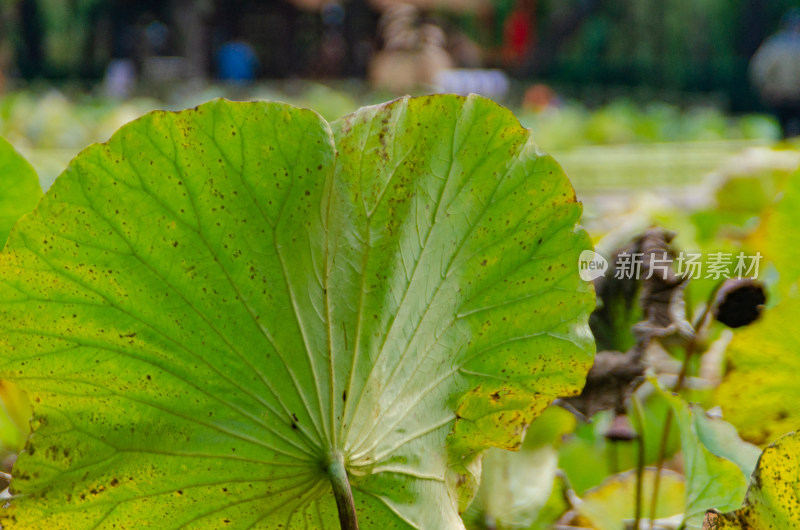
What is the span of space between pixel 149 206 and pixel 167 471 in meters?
0.06

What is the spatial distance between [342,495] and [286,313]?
0.04 meters

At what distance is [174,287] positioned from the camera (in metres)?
0.18

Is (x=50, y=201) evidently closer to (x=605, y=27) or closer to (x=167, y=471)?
(x=167, y=471)

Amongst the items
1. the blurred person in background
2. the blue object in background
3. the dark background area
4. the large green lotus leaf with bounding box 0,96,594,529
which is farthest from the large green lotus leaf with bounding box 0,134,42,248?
the dark background area

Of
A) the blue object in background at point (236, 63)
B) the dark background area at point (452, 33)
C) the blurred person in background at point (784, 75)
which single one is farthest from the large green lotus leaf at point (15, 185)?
the dark background area at point (452, 33)

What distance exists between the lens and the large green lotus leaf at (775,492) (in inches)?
7.1

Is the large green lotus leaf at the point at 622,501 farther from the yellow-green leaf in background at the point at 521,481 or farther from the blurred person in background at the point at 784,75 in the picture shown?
the blurred person in background at the point at 784,75

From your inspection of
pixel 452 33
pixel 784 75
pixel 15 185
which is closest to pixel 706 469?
pixel 15 185

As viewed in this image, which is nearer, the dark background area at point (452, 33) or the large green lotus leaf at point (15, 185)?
the large green lotus leaf at point (15, 185)

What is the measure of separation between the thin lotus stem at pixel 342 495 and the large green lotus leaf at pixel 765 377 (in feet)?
0.42

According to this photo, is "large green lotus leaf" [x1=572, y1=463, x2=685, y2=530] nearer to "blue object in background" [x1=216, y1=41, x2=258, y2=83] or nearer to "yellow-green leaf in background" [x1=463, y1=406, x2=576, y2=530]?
"yellow-green leaf in background" [x1=463, y1=406, x2=576, y2=530]

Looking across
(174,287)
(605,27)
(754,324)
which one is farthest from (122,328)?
(605,27)

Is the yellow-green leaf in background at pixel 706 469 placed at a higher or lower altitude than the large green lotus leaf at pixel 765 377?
lower

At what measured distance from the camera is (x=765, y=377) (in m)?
0.24
